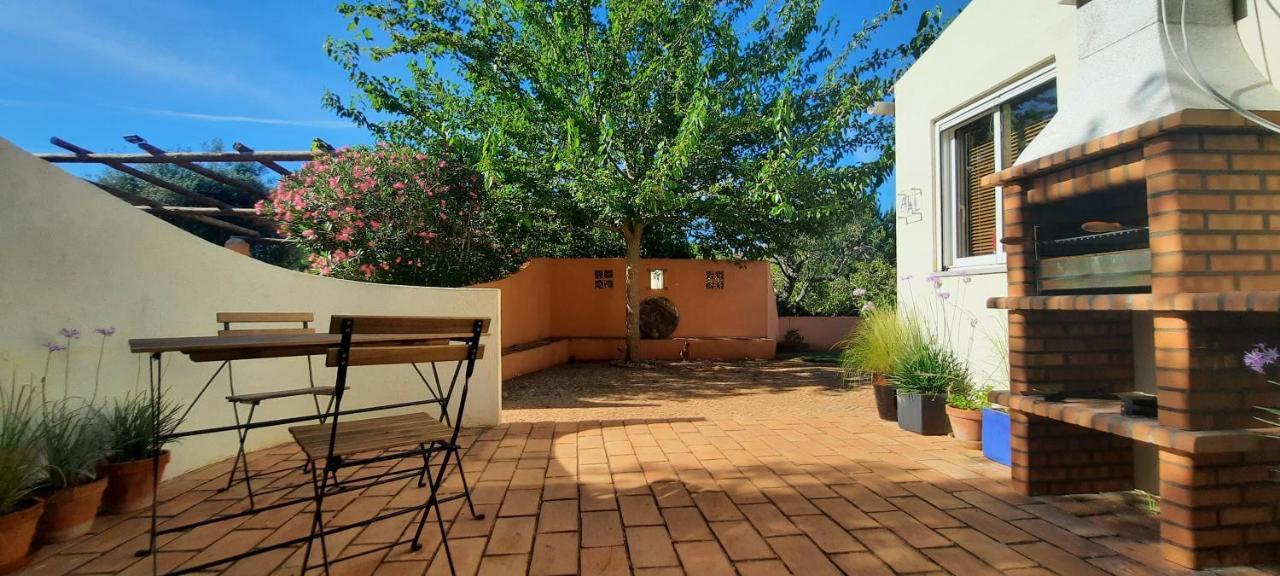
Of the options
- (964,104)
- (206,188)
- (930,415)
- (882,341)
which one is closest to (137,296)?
(930,415)

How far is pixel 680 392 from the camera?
24.3 ft

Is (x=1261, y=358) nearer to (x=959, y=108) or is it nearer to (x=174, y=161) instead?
(x=959, y=108)

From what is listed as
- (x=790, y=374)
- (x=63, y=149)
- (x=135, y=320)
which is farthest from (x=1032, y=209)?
(x=63, y=149)

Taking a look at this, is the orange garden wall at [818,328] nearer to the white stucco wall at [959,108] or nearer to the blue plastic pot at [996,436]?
the white stucco wall at [959,108]

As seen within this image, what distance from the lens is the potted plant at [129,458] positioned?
2697 millimetres

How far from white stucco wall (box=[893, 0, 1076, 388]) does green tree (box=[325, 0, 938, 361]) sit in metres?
1.97

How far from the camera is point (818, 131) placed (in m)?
7.69

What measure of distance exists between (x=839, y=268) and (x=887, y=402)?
1255 centimetres

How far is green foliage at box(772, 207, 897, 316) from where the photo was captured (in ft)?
42.5

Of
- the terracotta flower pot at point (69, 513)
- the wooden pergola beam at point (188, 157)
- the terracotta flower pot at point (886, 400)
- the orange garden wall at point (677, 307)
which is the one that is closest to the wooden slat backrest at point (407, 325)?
the terracotta flower pot at point (69, 513)

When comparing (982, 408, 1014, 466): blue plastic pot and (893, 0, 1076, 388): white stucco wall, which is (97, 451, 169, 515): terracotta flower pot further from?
(893, 0, 1076, 388): white stucco wall

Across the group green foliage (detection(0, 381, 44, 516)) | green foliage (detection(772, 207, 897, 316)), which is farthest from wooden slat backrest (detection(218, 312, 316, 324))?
green foliage (detection(772, 207, 897, 316))

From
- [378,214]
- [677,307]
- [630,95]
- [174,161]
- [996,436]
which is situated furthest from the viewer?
[677,307]

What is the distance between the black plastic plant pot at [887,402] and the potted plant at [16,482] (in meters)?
4.91
